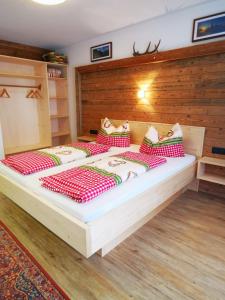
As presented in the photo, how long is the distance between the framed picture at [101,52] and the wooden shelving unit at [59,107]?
2.53 feet

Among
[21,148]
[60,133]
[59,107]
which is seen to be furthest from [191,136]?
[21,148]

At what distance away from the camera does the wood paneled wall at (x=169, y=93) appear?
254 cm

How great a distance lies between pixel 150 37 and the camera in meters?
2.92

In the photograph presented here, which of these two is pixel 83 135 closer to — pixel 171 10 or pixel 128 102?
pixel 128 102

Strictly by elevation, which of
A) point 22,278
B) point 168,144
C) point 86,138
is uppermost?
point 168,144

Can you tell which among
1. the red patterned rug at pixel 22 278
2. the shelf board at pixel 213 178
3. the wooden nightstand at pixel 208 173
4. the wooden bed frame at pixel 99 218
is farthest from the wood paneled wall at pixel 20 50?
the shelf board at pixel 213 178

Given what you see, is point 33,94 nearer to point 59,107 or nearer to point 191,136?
point 59,107

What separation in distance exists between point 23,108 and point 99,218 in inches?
130

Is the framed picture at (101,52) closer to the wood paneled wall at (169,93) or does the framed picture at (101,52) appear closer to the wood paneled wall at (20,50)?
the wood paneled wall at (169,93)

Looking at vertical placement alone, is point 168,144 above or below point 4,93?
below

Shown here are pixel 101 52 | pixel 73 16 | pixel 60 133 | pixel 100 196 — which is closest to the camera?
pixel 100 196

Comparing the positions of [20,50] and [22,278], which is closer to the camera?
[22,278]

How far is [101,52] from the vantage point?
11.6 feet

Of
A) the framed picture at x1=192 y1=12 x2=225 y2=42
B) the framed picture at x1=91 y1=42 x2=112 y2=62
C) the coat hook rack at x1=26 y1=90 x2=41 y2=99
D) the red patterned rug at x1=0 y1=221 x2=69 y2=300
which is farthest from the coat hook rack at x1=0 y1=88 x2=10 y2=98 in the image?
the framed picture at x1=192 y1=12 x2=225 y2=42
